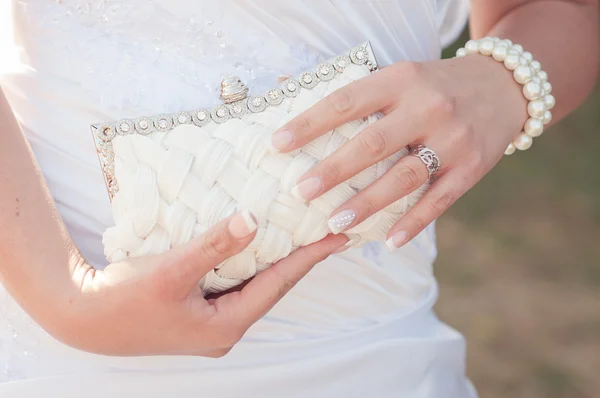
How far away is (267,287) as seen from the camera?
116 cm

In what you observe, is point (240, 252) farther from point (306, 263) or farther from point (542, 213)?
point (542, 213)

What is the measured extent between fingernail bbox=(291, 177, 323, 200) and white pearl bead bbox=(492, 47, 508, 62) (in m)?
0.47

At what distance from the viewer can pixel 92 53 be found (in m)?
1.33

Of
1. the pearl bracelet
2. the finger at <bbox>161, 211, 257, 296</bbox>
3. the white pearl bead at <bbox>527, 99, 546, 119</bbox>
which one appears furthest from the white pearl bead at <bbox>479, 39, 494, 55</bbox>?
the finger at <bbox>161, 211, 257, 296</bbox>

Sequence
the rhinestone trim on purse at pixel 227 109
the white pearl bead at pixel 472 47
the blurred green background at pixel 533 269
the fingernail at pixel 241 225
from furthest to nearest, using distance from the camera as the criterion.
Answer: the blurred green background at pixel 533 269 < the white pearl bead at pixel 472 47 < the rhinestone trim on purse at pixel 227 109 < the fingernail at pixel 241 225

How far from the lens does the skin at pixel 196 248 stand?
3.70 ft

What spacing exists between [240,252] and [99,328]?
0.77 feet

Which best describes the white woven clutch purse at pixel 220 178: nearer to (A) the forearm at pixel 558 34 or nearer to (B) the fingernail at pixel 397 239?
(B) the fingernail at pixel 397 239

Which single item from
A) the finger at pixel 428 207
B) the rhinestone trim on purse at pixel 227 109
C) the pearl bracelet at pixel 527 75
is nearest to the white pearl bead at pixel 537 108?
the pearl bracelet at pixel 527 75

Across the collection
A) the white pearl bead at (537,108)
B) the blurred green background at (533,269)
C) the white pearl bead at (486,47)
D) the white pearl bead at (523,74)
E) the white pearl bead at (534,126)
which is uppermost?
the white pearl bead at (486,47)

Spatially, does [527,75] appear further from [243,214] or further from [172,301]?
[172,301]

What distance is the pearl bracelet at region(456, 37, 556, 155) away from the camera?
1401 millimetres

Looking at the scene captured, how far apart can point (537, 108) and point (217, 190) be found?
2.05 feet

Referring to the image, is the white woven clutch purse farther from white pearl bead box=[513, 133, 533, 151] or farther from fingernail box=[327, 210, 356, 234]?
white pearl bead box=[513, 133, 533, 151]
